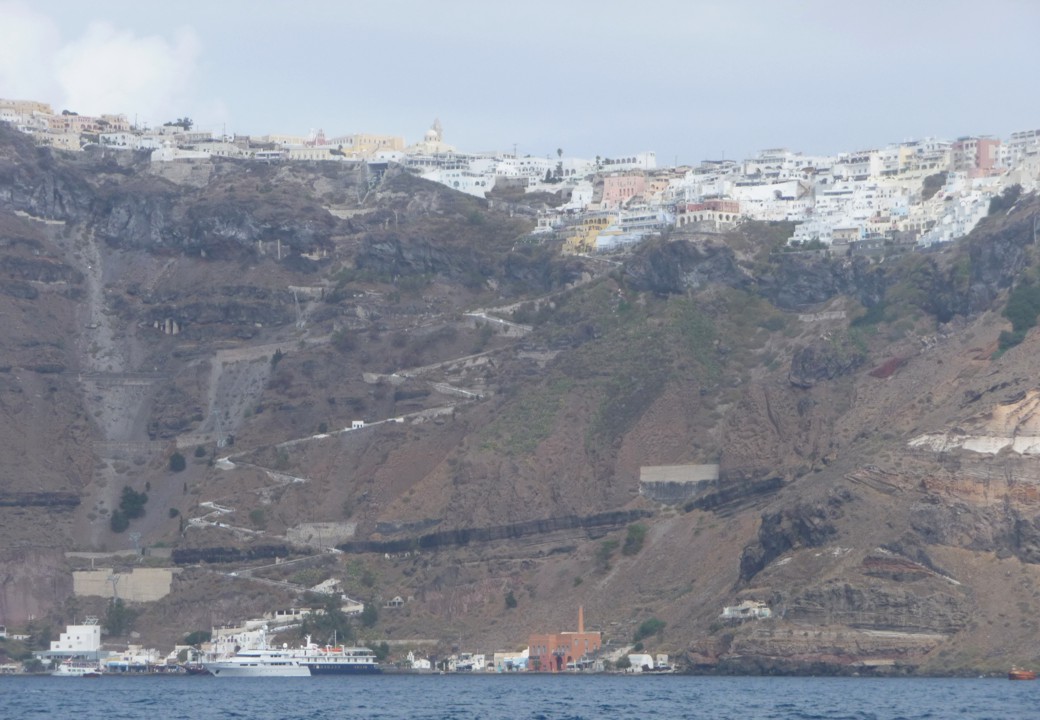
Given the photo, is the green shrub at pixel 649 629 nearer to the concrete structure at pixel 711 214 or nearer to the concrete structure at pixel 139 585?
the concrete structure at pixel 139 585

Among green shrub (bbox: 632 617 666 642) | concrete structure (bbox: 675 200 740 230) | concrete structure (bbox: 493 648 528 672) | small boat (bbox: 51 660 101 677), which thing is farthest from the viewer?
concrete structure (bbox: 675 200 740 230)

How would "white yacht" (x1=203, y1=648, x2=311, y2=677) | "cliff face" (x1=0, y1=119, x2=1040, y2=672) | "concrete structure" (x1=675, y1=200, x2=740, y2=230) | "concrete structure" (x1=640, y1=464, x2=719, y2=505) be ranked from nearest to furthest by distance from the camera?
"cliff face" (x1=0, y1=119, x2=1040, y2=672) < "white yacht" (x1=203, y1=648, x2=311, y2=677) < "concrete structure" (x1=640, y1=464, x2=719, y2=505) < "concrete structure" (x1=675, y1=200, x2=740, y2=230)

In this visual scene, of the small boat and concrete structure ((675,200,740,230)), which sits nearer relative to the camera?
the small boat

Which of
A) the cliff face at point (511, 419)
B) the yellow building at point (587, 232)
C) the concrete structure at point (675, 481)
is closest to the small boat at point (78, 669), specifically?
the cliff face at point (511, 419)

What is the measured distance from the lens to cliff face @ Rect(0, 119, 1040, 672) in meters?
127

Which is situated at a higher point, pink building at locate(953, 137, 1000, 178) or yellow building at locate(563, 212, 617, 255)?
pink building at locate(953, 137, 1000, 178)

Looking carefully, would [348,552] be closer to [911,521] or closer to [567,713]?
[911,521]

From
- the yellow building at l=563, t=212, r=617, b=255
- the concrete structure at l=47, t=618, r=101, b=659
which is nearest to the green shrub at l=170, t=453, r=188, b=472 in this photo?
the concrete structure at l=47, t=618, r=101, b=659

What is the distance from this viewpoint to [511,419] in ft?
520

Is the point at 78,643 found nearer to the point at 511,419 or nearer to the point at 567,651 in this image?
the point at 567,651

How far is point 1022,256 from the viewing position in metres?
151

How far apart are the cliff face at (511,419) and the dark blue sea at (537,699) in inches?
255

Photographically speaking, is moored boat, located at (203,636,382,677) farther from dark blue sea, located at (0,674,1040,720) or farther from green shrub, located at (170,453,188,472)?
green shrub, located at (170,453,188,472)

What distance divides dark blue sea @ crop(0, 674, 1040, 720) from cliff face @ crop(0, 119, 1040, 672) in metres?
6.47
